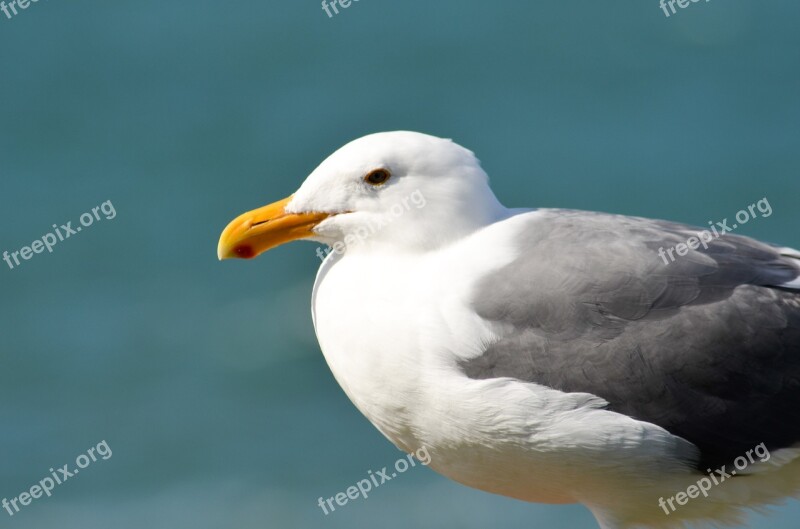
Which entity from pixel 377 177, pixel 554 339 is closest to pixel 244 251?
pixel 377 177

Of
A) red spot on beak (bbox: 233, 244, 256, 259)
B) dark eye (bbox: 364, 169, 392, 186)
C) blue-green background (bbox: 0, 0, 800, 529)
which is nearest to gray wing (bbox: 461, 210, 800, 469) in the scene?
dark eye (bbox: 364, 169, 392, 186)

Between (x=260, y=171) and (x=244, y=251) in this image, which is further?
(x=260, y=171)

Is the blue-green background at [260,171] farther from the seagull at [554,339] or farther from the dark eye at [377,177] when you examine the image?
the dark eye at [377,177]

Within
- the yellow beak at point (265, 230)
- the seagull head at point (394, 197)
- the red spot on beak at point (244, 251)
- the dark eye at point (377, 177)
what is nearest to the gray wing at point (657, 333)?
the seagull head at point (394, 197)

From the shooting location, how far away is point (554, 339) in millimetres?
4867

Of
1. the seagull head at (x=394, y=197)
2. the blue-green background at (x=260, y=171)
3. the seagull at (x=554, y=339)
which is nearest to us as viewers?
the seagull at (x=554, y=339)

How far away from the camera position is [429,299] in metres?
4.91

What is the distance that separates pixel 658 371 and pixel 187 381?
8.56 meters

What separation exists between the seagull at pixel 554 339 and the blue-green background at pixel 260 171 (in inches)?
244

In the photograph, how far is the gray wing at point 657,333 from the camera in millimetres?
4867

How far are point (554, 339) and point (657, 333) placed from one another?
0.38 meters

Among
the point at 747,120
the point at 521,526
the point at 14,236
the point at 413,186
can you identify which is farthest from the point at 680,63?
the point at 413,186

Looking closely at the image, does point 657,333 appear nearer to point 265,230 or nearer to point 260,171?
point 265,230

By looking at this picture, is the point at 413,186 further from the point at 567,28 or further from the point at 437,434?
the point at 567,28
